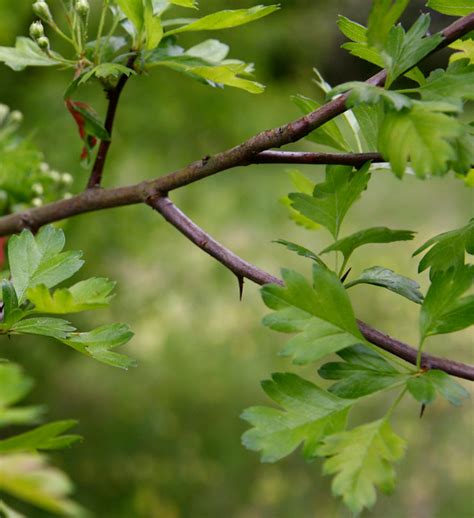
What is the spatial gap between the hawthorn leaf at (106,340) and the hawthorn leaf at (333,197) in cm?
12

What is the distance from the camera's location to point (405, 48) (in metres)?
0.30

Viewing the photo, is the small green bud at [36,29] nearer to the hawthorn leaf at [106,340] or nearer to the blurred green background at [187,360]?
the hawthorn leaf at [106,340]

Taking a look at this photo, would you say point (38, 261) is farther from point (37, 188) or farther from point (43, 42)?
point (37, 188)

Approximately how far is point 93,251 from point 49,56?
0.99 metres

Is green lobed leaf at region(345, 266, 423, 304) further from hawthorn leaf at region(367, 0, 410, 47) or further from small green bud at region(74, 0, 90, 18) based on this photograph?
small green bud at region(74, 0, 90, 18)

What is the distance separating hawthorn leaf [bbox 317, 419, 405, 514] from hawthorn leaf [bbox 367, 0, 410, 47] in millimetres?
147

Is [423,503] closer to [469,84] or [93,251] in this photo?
[93,251]

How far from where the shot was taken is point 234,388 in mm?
1725

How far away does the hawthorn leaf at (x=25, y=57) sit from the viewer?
40 cm

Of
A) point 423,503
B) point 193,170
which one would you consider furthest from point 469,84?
point 423,503

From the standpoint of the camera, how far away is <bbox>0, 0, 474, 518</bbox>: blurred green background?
148 cm

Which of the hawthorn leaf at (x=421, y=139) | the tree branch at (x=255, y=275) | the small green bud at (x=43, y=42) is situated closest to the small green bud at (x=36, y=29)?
the small green bud at (x=43, y=42)

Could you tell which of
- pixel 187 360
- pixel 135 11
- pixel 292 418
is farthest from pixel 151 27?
pixel 187 360

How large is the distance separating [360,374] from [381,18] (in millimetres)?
142
